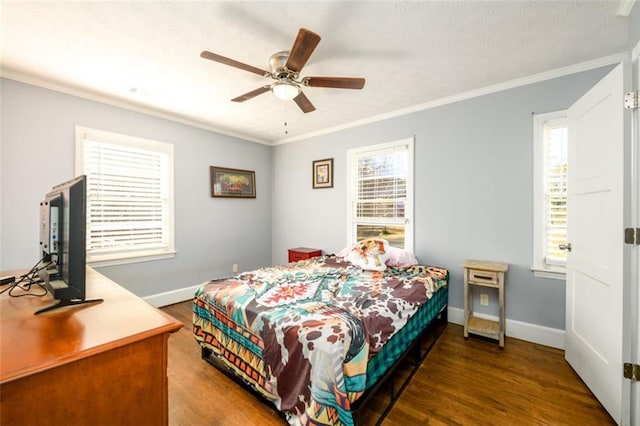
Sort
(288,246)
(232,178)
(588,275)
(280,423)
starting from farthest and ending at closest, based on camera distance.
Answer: (288,246) < (232,178) < (588,275) < (280,423)

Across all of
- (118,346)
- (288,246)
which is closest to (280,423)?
(118,346)

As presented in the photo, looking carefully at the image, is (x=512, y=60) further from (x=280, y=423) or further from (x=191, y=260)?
(x=191, y=260)

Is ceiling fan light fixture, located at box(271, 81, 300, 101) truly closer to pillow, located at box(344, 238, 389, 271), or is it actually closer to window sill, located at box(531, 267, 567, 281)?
pillow, located at box(344, 238, 389, 271)

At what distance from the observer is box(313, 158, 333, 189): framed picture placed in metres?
4.19

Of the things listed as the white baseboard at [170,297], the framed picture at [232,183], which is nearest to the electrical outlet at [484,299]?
the framed picture at [232,183]

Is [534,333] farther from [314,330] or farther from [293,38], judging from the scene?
[293,38]

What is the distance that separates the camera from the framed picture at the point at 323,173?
4188 millimetres

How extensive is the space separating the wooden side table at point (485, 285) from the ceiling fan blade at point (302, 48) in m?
2.43

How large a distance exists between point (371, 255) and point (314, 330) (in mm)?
1665

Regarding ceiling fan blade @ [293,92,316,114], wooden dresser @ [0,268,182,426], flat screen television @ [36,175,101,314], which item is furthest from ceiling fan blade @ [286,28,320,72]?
wooden dresser @ [0,268,182,426]

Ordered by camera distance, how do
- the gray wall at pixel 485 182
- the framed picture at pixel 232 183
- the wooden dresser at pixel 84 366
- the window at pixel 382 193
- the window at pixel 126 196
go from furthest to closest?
the framed picture at pixel 232 183 → the window at pixel 382 193 → the window at pixel 126 196 → the gray wall at pixel 485 182 → the wooden dresser at pixel 84 366

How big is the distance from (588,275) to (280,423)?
2.39m

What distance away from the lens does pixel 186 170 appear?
382 centimetres

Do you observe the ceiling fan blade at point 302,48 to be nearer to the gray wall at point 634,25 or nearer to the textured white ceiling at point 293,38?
the textured white ceiling at point 293,38
